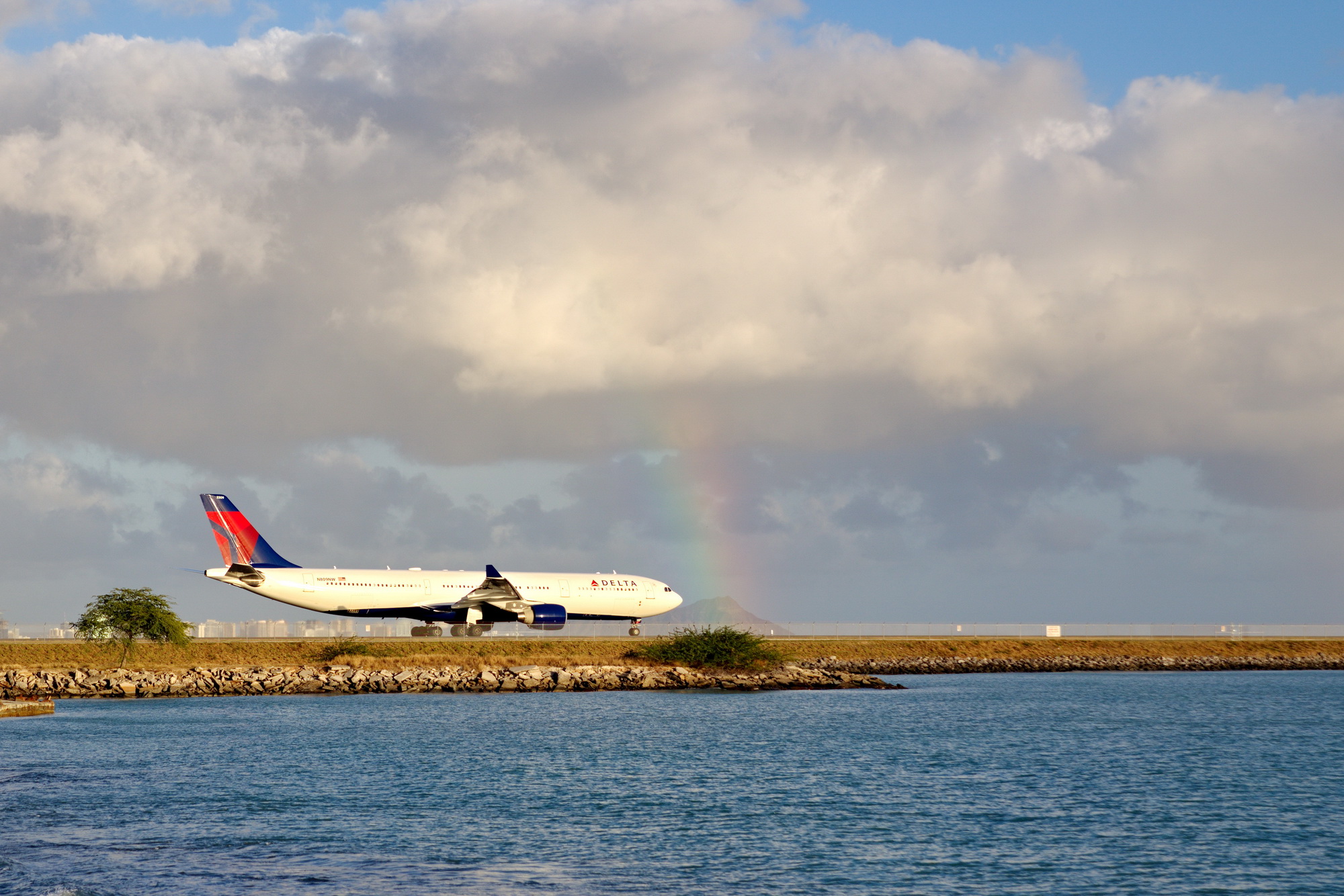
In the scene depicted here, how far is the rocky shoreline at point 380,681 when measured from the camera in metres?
69.4

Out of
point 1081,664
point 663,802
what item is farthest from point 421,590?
point 1081,664

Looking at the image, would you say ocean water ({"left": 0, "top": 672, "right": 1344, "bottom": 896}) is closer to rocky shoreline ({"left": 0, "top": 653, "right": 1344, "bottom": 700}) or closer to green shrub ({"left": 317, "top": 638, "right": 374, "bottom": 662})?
rocky shoreline ({"left": 0, "top": 653, "right": 1344, "bottom": 700})

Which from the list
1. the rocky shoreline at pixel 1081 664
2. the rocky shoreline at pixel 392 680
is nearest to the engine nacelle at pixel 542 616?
the rocky shoreline at pixel 392 680

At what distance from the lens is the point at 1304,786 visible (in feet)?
126

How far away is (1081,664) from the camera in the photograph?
108 metres

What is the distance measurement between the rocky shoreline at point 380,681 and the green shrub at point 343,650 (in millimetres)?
3744

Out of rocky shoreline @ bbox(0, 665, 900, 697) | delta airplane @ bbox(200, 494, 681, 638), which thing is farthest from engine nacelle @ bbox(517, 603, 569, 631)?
rocky shoreline @ bbox(0, 665, 900, 697)

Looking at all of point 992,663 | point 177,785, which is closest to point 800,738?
point 177,785

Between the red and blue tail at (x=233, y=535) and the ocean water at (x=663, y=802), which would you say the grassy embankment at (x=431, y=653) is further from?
the ocean water at (x=663, y=802)

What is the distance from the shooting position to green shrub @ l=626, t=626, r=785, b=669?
8406cm

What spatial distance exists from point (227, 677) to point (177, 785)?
3848cm

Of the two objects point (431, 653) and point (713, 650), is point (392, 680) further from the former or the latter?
point (713, 650)

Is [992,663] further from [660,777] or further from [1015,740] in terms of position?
[660,777]

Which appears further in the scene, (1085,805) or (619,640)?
(619,640)
